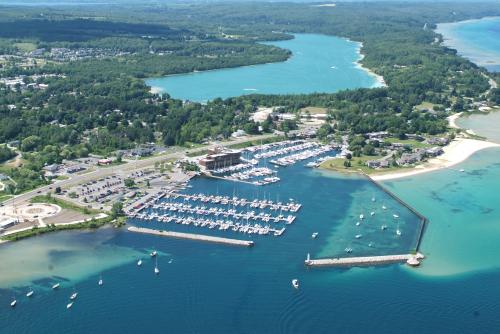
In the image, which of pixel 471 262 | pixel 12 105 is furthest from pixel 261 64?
pixel 471 262

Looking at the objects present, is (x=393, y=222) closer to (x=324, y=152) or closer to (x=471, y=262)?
→ (x=471, y=262)

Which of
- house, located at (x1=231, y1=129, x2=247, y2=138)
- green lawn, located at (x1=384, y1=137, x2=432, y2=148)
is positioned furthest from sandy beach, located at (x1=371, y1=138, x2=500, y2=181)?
house, located at (x1=231, y1=129, x2=247, y2=138)

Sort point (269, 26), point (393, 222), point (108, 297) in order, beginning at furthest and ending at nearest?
point (269, 26), point (393, 222), point (108, 297)

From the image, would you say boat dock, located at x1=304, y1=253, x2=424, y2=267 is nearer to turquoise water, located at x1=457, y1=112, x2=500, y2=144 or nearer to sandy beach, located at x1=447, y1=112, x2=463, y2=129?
turquoise water, located at x1=457, y1=112, x2=500, y2=144

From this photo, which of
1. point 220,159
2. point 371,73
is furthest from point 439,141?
point 371,73

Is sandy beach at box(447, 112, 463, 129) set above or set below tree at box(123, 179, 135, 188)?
above

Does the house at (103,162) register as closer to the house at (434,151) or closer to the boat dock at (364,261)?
the boat dock at (364,261)
